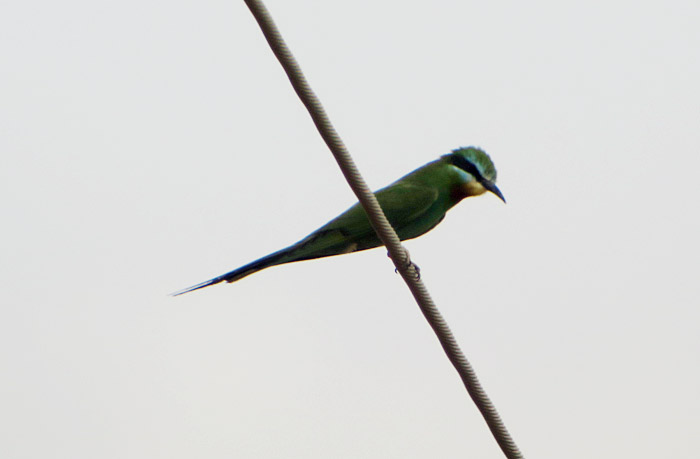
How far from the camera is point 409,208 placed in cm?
405

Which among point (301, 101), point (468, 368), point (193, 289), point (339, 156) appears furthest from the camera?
point (193, 289)

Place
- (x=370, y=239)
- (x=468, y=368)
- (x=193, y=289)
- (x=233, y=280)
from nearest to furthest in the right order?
(x=468, y=368) < (x=193, y=289) < (x=233, y=280) < (x=370, y=239)

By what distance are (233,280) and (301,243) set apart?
0.41m

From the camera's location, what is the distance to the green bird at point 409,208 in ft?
11.8

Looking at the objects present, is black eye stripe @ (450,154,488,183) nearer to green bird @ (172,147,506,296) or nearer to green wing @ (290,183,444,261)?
green bird @ (172,147,506,296)

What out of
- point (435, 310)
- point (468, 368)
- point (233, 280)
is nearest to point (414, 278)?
point (435, 310)

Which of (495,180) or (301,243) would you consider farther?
(495,180)

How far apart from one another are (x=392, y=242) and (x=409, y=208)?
1.58 metres

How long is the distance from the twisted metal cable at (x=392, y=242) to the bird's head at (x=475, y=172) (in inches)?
71.9

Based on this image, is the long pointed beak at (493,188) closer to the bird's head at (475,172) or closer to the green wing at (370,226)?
the bird's head at (475,172)

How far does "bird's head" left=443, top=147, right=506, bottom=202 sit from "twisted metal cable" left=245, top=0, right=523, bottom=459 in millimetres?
1825

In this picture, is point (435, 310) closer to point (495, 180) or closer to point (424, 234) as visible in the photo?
point (424, 234)

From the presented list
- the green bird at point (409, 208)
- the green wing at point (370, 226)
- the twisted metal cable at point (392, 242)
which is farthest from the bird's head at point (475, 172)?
the twisted metal cable at point (392, 242)

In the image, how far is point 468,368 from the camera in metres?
2.50
